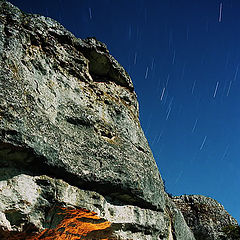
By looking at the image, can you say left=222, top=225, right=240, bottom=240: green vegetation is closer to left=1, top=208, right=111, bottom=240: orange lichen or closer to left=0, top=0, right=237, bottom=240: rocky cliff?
left=0, top=0, right=237, bottom=240: rocky cliff

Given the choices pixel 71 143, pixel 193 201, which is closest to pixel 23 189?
pixel 71 143

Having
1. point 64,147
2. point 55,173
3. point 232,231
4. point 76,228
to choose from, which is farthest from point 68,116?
point 232,231

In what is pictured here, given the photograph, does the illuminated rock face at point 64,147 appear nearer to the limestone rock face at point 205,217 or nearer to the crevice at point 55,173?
the crevice at point 55,173

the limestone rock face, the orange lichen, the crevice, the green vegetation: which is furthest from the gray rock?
the green vegetation

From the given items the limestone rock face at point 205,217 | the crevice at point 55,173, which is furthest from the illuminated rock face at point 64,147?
the limestone rock face at point 205,217

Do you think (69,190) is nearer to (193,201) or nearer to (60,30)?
(60,30)

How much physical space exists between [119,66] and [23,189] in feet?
28.8

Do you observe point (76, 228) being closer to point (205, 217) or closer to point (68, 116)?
point (68, 116)

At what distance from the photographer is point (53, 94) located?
350 inches

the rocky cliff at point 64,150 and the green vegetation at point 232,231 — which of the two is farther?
the green vegetation at point 232,231

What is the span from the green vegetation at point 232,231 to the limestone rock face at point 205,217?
0.20 meters

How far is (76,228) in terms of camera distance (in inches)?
315

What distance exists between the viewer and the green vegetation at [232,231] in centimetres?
1861

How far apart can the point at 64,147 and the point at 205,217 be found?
16587mm
